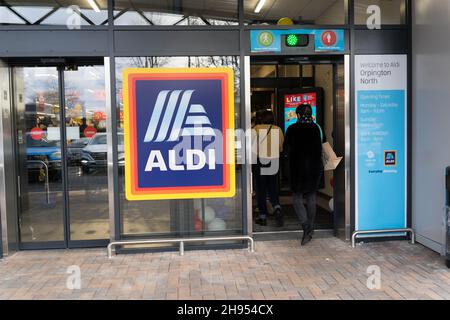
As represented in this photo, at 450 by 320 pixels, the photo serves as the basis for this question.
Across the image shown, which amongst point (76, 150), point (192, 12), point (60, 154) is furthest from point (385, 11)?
point (60, 154)

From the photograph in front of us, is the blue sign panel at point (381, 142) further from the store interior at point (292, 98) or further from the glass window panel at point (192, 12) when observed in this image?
the glass window panel at point (192, 12)

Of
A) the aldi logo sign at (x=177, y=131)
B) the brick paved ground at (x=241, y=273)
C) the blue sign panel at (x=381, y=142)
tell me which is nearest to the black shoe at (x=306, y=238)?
the brick paved ground at (x=241, y=273)

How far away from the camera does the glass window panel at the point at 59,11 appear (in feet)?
18.2

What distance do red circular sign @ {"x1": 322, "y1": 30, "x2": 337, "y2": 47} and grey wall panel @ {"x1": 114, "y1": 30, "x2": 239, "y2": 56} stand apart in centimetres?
114

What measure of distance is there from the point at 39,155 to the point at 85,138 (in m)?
0.65

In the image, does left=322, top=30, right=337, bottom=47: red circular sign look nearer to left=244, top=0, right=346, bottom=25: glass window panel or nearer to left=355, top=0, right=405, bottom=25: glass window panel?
left=244, top=0, right=346, bottom=25: glass window panel

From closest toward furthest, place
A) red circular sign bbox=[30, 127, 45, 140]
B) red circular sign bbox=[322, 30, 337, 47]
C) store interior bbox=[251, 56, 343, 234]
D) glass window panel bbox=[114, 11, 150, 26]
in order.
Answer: glass window panel bbox=[114, 11, 150, 26]
red circular sign bbox=[322, 30, 337, 47]
red circular sign bbox=[30, 127, 45, 140]
store interior bbox=[251, 56, 343, 234]

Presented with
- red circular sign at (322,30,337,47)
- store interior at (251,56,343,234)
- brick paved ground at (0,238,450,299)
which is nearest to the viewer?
brick paved ground at (0,238,450,299)

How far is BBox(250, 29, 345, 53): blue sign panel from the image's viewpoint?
5.71 meters

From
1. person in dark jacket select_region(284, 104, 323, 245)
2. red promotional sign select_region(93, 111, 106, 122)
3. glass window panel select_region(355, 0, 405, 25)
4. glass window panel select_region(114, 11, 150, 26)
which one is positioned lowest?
person in dark jacket select_region(284, 104, 323, 245)

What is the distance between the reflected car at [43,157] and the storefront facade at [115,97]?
13 mm

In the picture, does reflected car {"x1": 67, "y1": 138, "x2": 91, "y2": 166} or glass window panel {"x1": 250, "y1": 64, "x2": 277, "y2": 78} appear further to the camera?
glass window panel {"x1": 250, "y1": 64, "x2": 277, "y2": 78}

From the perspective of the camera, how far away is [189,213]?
587 centimetres

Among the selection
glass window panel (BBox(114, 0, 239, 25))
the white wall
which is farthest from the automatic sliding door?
the white wall
